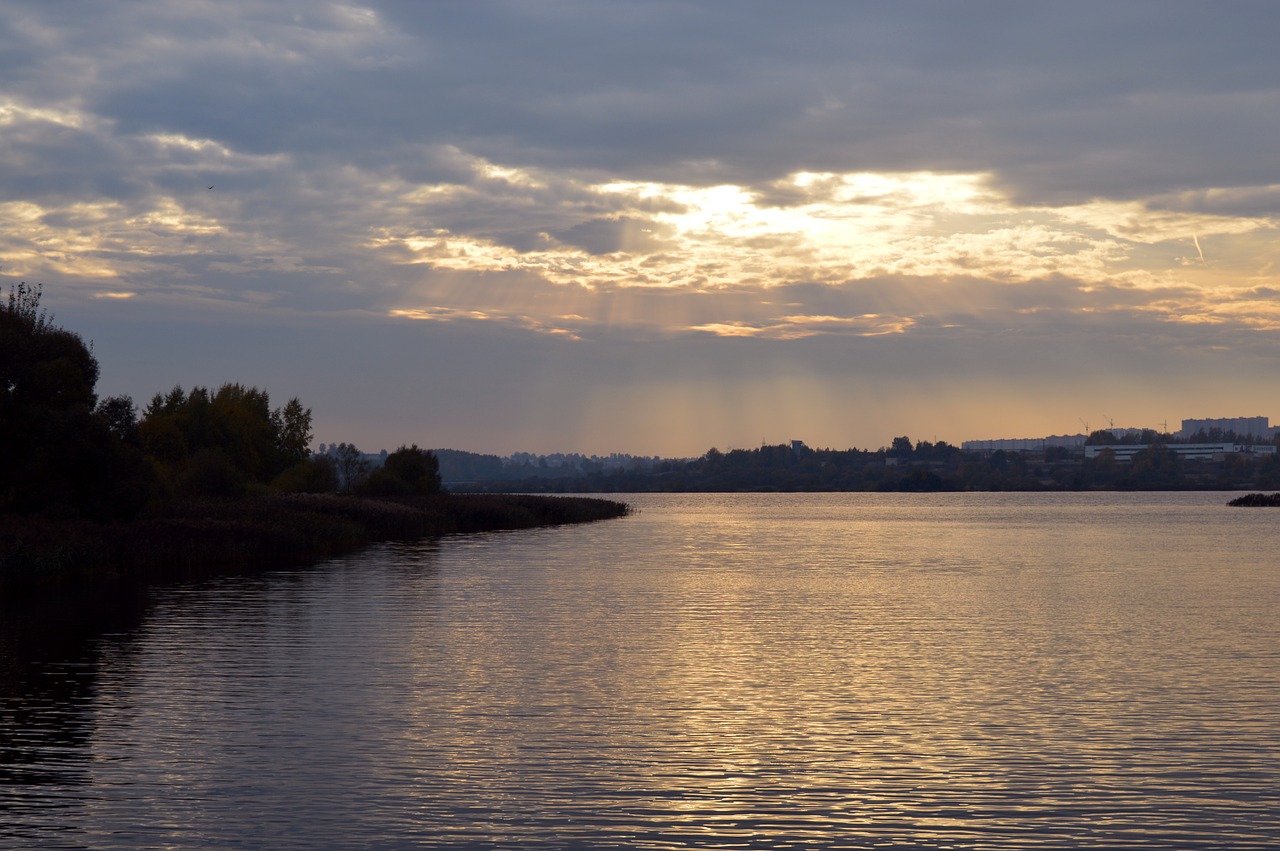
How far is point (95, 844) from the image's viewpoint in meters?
15.0

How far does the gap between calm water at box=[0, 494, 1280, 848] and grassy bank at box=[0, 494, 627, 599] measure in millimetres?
6318

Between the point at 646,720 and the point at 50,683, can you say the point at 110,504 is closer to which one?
the point at 50,683

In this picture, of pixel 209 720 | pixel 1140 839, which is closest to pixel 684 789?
pixel 1140 839

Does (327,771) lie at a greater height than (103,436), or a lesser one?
lesser

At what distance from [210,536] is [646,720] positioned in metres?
45.5

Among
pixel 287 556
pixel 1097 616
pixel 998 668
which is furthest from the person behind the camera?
pixel 287 556

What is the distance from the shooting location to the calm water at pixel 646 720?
16.0 m

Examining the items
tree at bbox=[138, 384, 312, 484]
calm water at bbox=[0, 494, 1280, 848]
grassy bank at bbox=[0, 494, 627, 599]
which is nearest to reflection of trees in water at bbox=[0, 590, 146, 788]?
calm water at bbox=[0, 494, 1280, 848]

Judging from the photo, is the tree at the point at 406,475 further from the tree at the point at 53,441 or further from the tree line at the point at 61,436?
the tree at the point at 53,441

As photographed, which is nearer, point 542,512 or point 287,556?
point 287,556

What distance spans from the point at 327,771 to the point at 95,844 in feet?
13.5

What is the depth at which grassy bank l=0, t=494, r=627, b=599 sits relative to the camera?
48.3 metres

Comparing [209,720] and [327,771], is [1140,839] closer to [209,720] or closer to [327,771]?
[327,771]

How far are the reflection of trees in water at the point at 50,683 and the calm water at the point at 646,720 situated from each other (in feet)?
0.35
